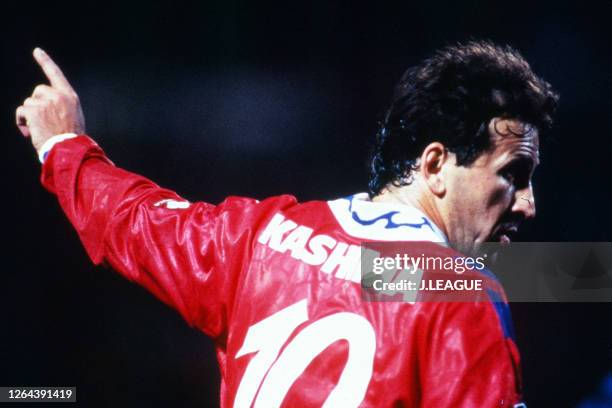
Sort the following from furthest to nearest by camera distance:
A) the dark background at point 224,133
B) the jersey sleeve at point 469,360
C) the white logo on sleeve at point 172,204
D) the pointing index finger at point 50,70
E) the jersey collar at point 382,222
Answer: the dark background at point 224,133, the pointing index finger at point 50,70, the white logo on sleeve at point 172,204, the jersey collar at point 382,222, the jersey sleeve at point 469,360

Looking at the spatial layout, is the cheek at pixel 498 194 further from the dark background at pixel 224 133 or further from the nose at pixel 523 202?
the dark background at pixel 224 133

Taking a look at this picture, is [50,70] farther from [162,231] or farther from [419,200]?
[419,200]

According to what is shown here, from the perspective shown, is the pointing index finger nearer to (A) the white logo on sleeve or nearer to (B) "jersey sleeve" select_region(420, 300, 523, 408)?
(A) the white logo on sleeve

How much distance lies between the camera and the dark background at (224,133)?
6.59ft

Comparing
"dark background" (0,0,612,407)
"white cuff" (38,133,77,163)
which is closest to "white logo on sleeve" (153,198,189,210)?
"white cuff" (38,133,77,163)

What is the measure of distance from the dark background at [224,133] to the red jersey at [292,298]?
869 millimetres

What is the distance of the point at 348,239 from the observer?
3.41 feet

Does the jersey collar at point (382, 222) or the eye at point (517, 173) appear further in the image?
the eye at point (517, 173)

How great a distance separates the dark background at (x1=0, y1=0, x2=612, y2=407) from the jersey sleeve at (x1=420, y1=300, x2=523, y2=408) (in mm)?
1161

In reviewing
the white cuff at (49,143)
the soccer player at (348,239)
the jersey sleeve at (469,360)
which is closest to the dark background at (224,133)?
the soccer player at (348,239)

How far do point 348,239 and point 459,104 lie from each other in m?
0.37

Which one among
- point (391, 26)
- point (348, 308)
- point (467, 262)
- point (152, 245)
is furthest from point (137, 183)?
point (391, 26)

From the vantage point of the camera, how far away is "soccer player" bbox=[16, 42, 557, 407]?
3.06 feet

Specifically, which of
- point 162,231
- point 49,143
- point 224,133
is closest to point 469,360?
point 162,231
